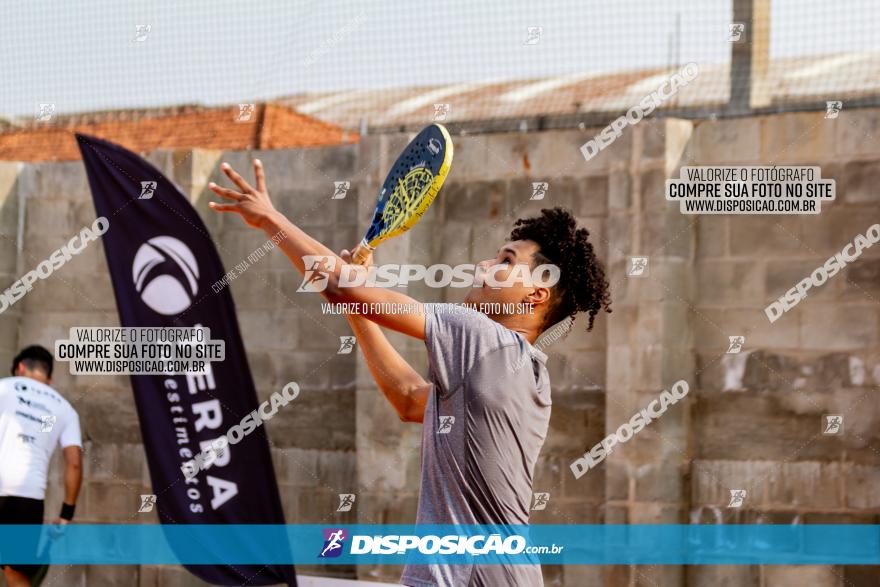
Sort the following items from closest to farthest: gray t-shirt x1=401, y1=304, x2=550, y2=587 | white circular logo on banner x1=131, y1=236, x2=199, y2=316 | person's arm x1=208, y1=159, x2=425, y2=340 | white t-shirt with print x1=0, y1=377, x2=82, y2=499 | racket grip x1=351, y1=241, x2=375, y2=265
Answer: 1. person's arm x1=208, y1=159, x2=425, y2=340
2. gray t-shirt x1=401, y1=304, x2=550, y2=587
3. racket grip x1=351, y1=241, x2=375, y2=265
4. white t-shirt with print x1=0, y1=377, x2=82, y2=499
5. white circular logo on banner x1=131, y1=236, x2=199, y2=316

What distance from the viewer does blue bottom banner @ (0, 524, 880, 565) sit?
820 centimetres

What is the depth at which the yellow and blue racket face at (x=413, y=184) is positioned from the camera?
4406 mm

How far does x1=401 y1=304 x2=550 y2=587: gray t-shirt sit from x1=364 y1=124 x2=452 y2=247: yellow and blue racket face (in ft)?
2.54

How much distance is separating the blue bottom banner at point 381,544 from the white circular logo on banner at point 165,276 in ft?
5.43

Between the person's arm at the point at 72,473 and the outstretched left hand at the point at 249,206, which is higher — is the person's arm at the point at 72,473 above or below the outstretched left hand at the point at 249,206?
below

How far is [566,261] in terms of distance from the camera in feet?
13.5

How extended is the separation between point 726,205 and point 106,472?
527 centimetres

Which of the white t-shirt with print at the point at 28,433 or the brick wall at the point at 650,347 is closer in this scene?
the brick wall at the point at 650,347

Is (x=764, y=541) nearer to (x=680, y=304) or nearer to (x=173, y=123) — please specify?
(x=680, y=304)

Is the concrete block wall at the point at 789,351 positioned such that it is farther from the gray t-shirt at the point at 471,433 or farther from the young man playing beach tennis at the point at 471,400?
the gray t-shirt at the point at 471,433

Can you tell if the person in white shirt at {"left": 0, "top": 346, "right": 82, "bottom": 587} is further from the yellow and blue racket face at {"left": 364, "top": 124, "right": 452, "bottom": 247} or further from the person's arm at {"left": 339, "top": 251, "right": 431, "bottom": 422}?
the person's arm at {"left": 339, "top": 251, "right": 431, "bottom": 422}

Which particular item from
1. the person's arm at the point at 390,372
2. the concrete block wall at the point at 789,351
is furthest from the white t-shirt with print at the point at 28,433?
→ the person's arm at the point at 390,372

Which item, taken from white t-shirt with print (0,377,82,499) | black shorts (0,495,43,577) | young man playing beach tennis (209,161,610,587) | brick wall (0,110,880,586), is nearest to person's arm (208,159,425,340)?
young man playing beach tennis (209,161,610,587)

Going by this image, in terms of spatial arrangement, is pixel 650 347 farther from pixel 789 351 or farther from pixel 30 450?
pixel 30 450
